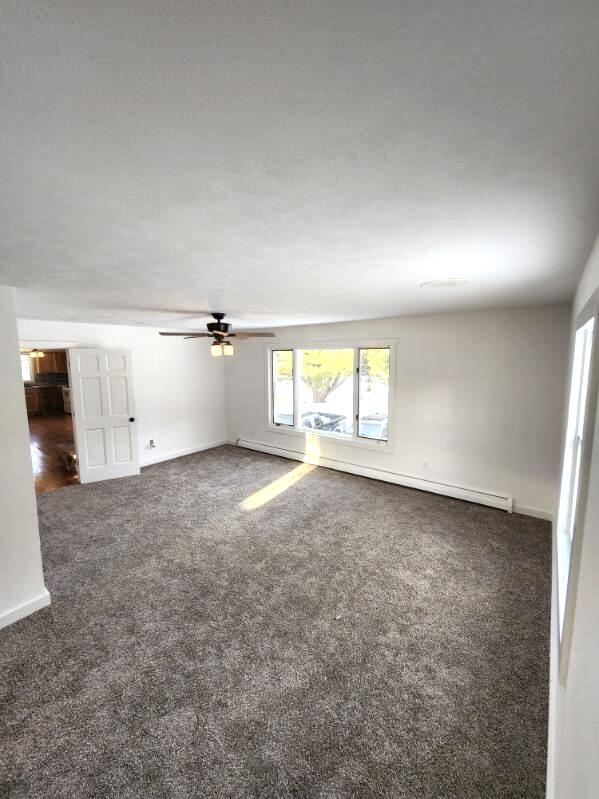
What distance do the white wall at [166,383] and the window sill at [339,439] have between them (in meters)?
1.36

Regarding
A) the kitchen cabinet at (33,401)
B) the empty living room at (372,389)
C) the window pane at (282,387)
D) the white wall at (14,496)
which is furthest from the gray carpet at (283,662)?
the kitchen cabinet at (33,401)

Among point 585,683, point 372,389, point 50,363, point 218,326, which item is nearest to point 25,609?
point 218,326

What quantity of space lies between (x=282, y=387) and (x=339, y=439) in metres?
1.57

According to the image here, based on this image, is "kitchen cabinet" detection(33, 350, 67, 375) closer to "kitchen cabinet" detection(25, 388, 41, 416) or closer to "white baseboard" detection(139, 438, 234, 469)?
"kitchen cabinet" detection(25, 388, 41, 416)

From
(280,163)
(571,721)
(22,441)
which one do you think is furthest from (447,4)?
(22,441)

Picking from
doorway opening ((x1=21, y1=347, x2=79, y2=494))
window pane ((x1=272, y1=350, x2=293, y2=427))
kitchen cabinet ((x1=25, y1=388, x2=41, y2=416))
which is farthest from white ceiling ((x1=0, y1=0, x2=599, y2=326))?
kitchen cabinet ((x1=25, y1=388, x2=41, y2=416))

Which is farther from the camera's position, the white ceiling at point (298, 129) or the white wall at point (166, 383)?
the white wall at point (166, 383)

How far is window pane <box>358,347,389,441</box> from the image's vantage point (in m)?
5.23

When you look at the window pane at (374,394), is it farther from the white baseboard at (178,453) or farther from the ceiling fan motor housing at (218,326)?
the white baseboard at (178,453)

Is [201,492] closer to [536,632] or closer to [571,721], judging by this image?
[536,632]

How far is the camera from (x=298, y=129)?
Answer: 823 mm

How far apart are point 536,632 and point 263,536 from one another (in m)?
2.39

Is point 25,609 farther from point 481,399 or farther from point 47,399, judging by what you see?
point 47,399

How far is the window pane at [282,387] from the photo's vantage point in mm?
6449
